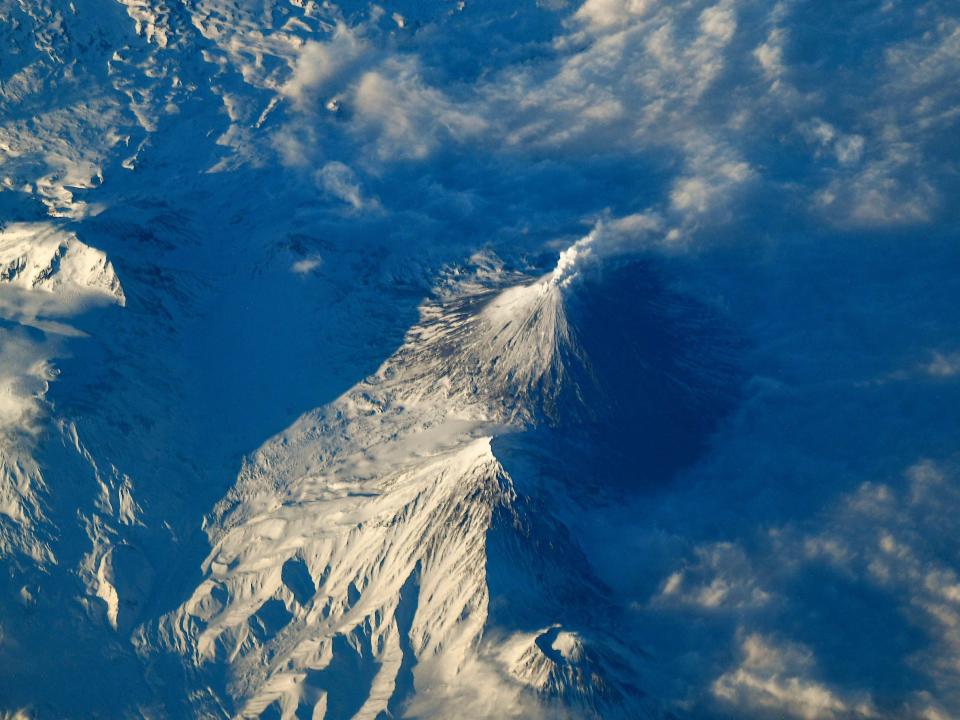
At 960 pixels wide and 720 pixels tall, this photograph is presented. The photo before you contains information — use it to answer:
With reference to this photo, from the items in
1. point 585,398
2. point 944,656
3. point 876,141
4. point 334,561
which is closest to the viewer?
point 944,656

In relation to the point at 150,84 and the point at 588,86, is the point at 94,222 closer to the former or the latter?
the point at 150,84

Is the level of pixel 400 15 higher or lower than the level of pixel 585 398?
higher

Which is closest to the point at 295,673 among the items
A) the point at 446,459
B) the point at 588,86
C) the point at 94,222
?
the point at 446,459

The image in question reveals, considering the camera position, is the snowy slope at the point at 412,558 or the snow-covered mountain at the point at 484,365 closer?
the snowy slope at the point at 412,558

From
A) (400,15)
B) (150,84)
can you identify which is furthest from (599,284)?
(150,84)

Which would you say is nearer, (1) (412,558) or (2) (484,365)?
(1) (412,558)

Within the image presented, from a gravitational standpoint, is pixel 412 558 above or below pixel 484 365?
below

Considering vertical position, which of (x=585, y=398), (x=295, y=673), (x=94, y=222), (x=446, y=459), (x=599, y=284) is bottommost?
(x=295, y=673)

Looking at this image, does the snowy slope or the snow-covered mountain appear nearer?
the snowy slope

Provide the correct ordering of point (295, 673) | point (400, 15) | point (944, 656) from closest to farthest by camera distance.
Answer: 1. point (944, 656)
2. point (295, 673)
3. point (400, 15)

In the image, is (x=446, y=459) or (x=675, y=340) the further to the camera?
(x=675, y=340)
